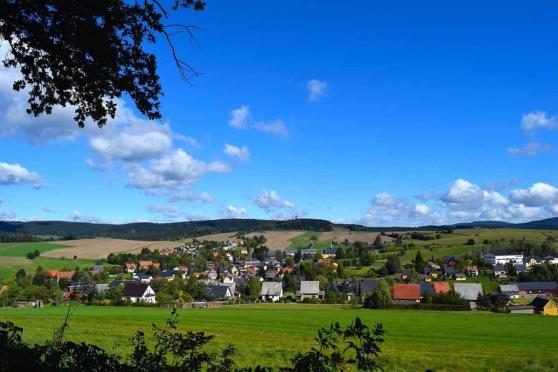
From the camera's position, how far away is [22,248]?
151 metres

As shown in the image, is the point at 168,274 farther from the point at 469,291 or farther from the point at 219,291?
the point at 469,291

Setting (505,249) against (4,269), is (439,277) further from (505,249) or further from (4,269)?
(4,269)

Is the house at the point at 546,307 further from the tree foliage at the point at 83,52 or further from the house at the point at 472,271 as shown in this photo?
the tree foliage at the point at 83,52

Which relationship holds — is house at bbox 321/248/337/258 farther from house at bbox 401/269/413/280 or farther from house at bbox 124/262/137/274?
house at bbox 124/262/137/274

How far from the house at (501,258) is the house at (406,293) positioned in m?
58.2

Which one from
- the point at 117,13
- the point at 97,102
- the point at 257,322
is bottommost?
the point at 257,322

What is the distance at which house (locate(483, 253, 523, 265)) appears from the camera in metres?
134

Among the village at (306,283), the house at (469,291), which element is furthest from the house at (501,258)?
the house at (469,291)

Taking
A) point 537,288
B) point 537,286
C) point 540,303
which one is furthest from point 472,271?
point 540,303

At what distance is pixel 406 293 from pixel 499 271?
4703cm

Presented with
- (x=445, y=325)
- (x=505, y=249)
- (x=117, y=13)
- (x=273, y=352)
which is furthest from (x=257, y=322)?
(x=505, y=249)

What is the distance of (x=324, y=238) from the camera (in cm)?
19475

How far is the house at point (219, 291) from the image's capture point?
97188mm

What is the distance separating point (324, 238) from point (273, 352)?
17291cm
